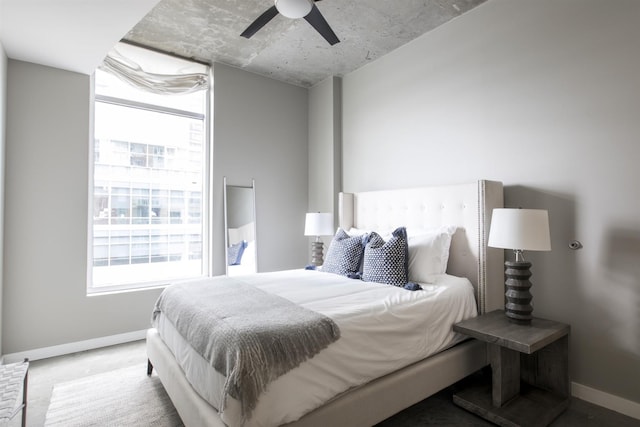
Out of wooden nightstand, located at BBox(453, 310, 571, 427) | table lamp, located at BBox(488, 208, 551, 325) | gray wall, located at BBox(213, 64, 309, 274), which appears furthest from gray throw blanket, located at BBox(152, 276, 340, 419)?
gray wall, located at BBox(213, 64, 309, 274)

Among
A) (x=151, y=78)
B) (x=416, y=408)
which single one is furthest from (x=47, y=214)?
(x=416, y=408)

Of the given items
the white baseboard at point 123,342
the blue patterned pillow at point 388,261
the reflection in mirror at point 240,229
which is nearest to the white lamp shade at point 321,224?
the reflection in mirror at point 240,229

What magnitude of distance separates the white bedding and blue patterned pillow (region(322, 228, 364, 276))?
0.76 ft

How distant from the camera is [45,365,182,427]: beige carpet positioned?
2.05 m

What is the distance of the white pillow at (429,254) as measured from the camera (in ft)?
8.66

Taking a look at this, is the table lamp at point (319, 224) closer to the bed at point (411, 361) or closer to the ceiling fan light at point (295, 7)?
the bed at point (411, 361)

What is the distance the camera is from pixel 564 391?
2207 mm

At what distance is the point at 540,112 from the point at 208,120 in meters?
3.40

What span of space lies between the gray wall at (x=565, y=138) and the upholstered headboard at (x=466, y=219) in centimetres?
24

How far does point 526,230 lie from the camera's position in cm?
212

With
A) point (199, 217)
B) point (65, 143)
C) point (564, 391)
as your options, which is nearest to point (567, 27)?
point (564, 391)

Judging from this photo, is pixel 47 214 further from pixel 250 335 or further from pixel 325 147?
pixel 325 147

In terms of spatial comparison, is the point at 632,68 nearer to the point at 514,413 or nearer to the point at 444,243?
the point at 444,243

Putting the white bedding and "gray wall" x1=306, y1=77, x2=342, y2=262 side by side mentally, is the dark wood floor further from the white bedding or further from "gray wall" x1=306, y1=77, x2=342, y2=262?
"gray wall" x1=306, y1=77, x2=342, y2=262
